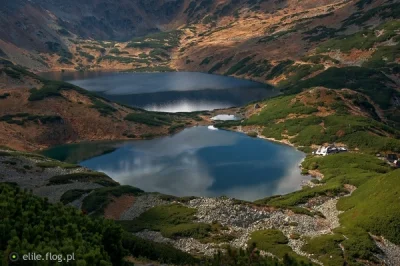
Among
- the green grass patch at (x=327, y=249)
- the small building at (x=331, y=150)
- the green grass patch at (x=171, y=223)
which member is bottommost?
the green grass patch at (x=327, y=249)

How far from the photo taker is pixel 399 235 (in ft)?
167

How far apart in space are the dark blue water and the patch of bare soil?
599 inches

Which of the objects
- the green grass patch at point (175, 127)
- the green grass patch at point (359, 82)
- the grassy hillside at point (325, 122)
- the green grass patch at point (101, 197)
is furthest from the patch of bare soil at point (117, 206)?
the green grass patch at point (359, 82)

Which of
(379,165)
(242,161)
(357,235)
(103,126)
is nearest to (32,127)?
(103,126)

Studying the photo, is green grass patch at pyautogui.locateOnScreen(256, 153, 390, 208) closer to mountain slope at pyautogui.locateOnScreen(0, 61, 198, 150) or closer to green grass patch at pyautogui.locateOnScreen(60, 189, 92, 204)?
green grass patch at pyautogui.locateOnScreen(60, 189, 92, 204)

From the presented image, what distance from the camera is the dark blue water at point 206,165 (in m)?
87.9

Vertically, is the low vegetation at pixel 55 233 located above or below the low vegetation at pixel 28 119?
below

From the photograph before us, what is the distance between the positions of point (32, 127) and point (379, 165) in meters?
102

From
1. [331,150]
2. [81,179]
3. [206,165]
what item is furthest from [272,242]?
[331,150]

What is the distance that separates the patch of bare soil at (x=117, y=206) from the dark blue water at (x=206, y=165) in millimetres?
15220

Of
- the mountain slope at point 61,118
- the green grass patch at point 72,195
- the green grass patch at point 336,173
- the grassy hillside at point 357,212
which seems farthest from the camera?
the mountain slope at point 61,118

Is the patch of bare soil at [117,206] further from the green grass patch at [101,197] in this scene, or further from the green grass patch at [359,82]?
the green grass patch at [359,82]

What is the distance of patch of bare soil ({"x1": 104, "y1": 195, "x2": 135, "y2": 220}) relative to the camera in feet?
213

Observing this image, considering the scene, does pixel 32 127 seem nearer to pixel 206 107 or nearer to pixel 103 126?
pixel 103 126
